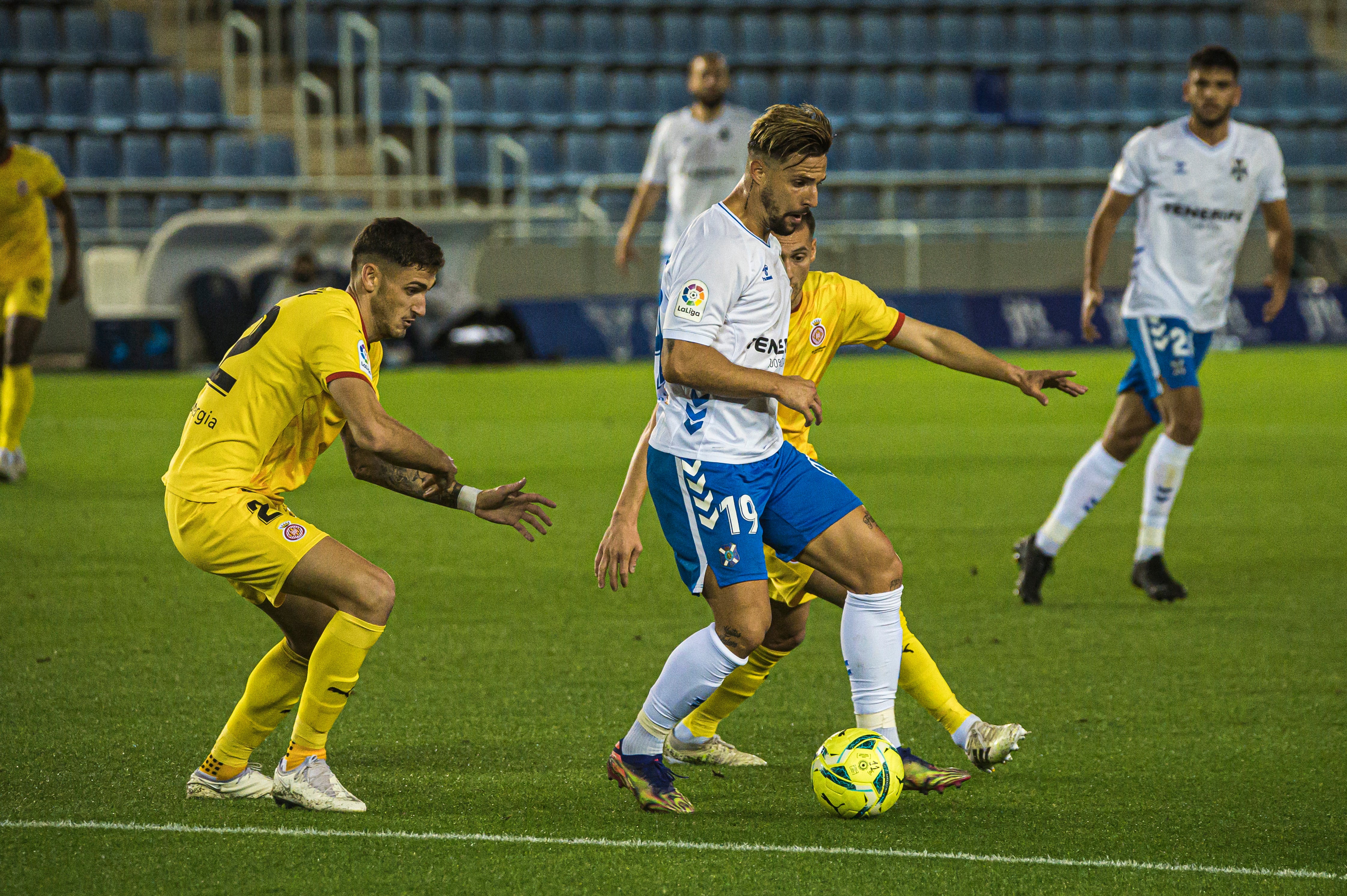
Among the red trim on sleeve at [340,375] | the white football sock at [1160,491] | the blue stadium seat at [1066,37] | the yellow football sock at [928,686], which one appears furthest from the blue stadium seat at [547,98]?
the red trim on sleeve at [340,375]

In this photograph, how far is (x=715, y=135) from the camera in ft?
33.6

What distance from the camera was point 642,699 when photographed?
5.39 metres

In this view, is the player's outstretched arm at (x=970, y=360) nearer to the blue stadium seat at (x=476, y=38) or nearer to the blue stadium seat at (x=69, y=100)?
the blue stadium seat at (x=69, y=100)

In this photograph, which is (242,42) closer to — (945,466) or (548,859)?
(945,466)

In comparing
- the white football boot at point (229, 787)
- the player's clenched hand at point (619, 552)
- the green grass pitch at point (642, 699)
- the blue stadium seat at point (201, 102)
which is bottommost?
the green grass pitch at point (642, 699)

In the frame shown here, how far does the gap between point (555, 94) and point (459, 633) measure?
19.0 m

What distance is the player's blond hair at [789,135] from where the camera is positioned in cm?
400

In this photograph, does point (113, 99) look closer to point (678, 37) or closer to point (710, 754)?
point (678, 37)

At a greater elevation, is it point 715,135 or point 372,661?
point 715,135

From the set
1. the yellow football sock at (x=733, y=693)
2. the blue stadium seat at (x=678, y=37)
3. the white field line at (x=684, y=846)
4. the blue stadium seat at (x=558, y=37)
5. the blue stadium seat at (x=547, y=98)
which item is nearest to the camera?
the white field line at (x=684, y=846)

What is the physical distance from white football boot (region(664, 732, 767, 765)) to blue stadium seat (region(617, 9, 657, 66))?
21.8 metres

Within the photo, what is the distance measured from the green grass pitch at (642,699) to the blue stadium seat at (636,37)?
15.7 meters

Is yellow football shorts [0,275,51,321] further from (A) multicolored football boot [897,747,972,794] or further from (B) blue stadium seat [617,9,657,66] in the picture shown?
(B) blue stadium seat [617,9,657,66]

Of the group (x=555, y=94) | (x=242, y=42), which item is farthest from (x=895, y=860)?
(x=242, y=42)
